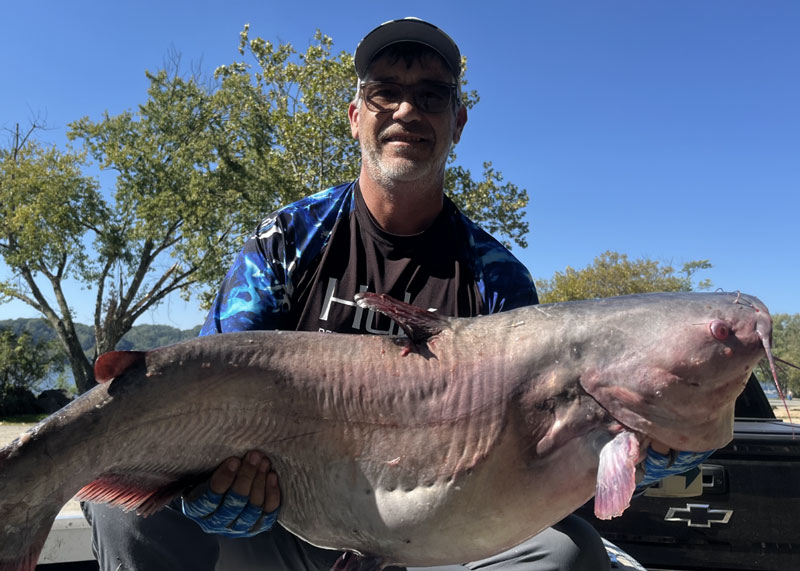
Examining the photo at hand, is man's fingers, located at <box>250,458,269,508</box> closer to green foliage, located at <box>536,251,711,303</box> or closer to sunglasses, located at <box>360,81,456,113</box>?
sunglasses, located at <box>360,81,456,113</box>

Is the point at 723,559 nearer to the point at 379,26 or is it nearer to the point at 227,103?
the point at 379,26

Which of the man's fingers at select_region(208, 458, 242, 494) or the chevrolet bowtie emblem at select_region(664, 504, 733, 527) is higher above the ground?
the man's fingers at select_region(208, 458, 242, 494)

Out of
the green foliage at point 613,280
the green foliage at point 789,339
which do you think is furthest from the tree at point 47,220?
the green foliage at point 789,339

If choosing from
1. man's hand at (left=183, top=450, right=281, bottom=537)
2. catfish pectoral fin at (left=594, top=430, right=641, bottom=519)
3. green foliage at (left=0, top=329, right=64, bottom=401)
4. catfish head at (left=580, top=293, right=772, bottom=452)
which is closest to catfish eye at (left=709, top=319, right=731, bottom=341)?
catfish head at (left=580, top=293, right=772, bottom=452)

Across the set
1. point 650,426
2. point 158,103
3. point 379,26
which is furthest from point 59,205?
point 650,426

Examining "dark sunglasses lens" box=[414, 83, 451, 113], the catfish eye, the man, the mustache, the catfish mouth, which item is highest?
"dark sunglasses lens" box=[414, 83, 451, 113]

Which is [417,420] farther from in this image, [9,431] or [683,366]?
[9,431]

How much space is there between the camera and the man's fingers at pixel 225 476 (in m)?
2.11

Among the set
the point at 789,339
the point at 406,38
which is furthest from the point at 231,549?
the point at 789,339

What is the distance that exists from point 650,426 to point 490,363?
1.65 feet

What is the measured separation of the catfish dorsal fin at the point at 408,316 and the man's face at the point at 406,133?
3.61 feet

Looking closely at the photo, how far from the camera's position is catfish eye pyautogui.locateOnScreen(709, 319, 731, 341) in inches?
70.0

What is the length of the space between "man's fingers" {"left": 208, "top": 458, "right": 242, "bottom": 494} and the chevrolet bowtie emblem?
2.39m

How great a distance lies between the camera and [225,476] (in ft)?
6.93
